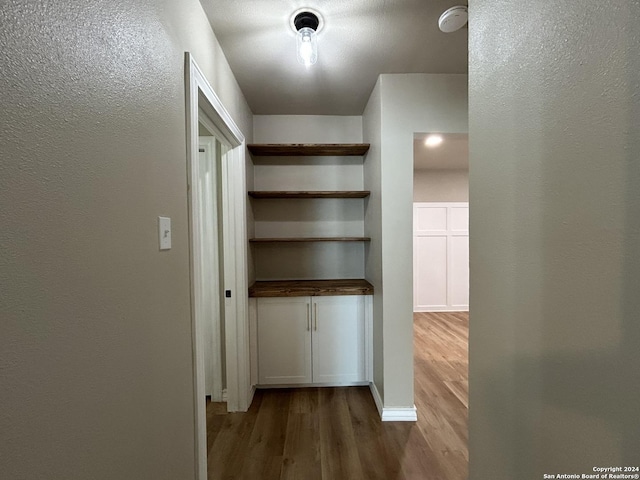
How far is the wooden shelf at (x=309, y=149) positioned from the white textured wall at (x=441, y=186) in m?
2.51

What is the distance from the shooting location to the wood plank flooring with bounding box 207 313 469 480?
5.25 ft

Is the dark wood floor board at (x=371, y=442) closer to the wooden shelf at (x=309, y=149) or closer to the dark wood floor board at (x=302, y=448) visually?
the dark wood floor board at (x=302, y=448)

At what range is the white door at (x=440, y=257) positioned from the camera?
474cm

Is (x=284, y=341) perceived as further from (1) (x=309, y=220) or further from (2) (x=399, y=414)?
(1) (x=309, y=220)

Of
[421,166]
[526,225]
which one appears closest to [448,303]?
[421,166]

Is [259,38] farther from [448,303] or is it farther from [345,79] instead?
[448,303]

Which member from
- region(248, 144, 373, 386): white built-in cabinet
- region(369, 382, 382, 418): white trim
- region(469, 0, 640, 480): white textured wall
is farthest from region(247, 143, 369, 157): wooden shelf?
region(369, 382, 382, 418): white trim

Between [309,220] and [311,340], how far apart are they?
3.69 feet

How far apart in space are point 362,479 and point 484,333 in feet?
4.11

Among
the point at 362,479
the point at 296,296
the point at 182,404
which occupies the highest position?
the point at 296,296

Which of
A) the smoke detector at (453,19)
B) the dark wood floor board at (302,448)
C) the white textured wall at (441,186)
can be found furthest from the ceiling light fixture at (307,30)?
the white textured wall at (441,186)

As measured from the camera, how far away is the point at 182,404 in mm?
1082

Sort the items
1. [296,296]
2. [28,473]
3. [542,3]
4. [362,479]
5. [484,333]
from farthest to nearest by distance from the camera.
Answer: [296,296] < [362,479] < [484,333] < [542,3] < [28,473]

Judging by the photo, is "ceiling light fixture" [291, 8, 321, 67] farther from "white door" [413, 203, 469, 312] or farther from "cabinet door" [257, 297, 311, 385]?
"white door" [413, 203, 469, 312]
